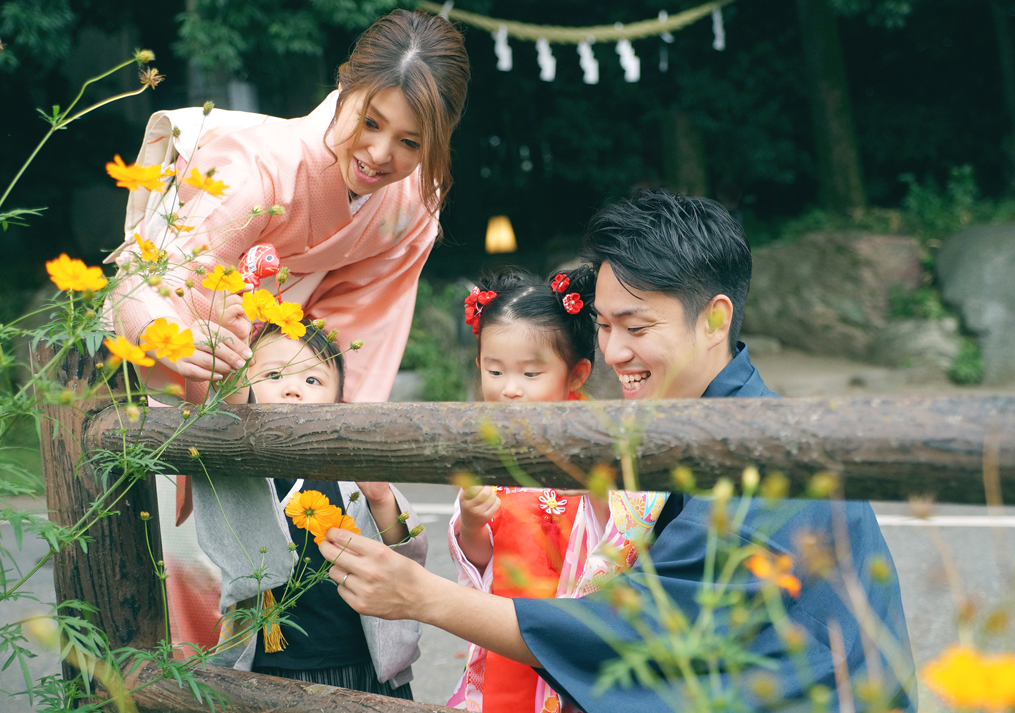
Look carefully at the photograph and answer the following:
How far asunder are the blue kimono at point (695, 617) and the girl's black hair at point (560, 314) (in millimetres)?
686

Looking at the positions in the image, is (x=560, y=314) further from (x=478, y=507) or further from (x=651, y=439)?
(x=651, y=439)

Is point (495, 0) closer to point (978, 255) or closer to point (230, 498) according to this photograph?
point (978, 255)

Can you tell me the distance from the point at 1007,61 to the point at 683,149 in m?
3.04

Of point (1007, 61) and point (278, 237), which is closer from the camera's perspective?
point (278, 237)

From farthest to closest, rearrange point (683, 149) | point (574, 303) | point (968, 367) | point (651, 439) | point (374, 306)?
point (683, 149) < point (968, 367) < point (374, 306) < point (574, 303) < point (651, 439)

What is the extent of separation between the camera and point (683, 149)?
8.10 meters

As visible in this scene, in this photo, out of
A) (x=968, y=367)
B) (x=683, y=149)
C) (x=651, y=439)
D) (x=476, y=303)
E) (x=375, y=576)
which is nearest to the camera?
(x=651, y=439)

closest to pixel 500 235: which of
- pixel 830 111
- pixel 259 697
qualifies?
pixel 830 111

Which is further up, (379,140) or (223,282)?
(379,140)

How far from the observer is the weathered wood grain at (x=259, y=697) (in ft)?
3.90

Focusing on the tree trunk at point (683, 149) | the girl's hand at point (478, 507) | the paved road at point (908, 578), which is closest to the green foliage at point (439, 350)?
the paved road at point (908, 578)

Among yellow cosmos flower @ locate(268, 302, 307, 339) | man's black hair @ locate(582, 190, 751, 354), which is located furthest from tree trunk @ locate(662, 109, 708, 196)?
yellow cosmos flower @ locate(268, 302, 307, 339)

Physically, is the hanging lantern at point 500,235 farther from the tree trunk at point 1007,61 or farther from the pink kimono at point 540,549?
the pink kimono at point 540,549

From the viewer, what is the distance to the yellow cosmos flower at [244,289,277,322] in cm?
102
